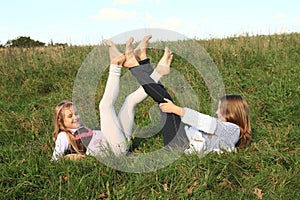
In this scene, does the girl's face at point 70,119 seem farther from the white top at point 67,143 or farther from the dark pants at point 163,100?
the dark pants at point 163,100

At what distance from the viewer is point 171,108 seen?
12.9 feet

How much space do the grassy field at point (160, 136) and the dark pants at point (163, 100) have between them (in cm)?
29

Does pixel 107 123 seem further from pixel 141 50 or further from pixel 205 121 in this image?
pixel 205 121

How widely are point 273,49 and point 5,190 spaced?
6167mm

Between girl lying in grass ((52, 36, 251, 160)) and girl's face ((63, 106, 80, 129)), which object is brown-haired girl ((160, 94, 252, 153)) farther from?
girl's face ((63, 106, 80, 129))

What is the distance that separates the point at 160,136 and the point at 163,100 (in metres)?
0.81

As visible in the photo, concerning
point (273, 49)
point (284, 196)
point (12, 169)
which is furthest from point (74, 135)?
point (273, 49)

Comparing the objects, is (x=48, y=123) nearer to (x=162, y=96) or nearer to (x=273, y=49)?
(x=162, y=96)

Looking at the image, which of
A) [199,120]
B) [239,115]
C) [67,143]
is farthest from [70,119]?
[239,115]

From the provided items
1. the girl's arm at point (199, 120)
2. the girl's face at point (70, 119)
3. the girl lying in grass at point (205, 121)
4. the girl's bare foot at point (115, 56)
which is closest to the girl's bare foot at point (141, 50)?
the girl lying in grass at point (205, 121)

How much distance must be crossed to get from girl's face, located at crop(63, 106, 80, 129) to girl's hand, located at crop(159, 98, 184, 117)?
0.98 metres

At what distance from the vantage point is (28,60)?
8.01 metres


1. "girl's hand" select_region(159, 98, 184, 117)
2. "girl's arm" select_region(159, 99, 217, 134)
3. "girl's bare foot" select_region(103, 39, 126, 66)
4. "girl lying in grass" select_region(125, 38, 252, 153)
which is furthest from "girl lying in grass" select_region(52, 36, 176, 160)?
"girl's arm" select_region(159, 99, 217, 134)

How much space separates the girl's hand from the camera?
3880 millimetres
